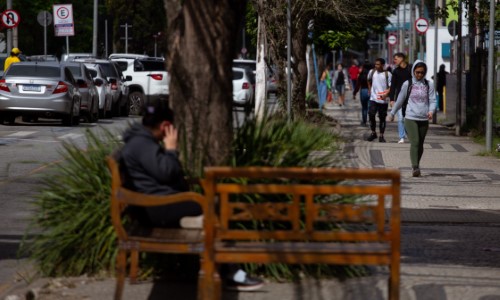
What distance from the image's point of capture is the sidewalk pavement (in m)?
8.43

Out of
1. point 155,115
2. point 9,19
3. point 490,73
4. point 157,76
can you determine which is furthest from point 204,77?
point 9,19

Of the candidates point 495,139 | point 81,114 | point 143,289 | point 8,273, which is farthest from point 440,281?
point 81,114

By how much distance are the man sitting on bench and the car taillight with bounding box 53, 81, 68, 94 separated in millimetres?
23409

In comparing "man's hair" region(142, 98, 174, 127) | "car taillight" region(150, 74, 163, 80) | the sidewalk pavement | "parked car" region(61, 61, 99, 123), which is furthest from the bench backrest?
"car taillight" region(150, 74, 163, 80)

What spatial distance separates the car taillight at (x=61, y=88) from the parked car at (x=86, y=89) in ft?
6.99

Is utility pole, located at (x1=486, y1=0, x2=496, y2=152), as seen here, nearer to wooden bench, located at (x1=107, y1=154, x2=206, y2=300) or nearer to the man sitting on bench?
the man sitting on bench

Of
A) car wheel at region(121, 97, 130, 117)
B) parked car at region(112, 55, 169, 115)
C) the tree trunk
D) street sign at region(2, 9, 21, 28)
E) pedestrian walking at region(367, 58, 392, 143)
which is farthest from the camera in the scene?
street sign at region(2, 9, 21, 28)

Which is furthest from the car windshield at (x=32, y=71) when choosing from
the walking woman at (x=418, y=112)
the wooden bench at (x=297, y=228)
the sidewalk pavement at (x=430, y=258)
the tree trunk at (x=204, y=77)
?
the wooden bench at (x=297, y=228)

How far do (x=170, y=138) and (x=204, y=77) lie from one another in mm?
1108

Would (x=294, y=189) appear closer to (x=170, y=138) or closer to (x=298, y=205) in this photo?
(x=298, y=205)

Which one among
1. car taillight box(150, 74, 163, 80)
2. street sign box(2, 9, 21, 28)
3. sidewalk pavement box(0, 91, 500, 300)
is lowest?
sidewalk pavement box(0, 91, 500, 300)

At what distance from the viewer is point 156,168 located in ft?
26.2

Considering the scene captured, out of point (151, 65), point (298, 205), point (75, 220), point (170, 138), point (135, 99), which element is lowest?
point (75, 220)

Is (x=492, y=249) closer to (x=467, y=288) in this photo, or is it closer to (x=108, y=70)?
(x=467, y=288)
